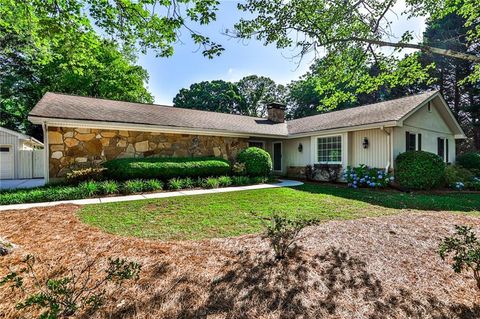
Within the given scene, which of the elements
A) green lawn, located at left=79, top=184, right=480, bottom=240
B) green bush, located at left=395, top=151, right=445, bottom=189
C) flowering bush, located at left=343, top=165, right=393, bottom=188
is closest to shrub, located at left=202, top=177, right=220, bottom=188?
green lawn, located at left=79, top=184, right=480, bottom=240

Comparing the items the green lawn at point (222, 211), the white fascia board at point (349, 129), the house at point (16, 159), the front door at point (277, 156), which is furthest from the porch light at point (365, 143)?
the house at point (16, 159)

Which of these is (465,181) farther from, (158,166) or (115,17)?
(115,17)

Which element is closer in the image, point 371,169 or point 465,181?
point 371,169

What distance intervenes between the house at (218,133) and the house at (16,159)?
5972 mm

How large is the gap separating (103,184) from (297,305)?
7267 millimetres

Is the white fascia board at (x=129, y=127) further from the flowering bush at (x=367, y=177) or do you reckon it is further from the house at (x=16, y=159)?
the house at (x=16, y=159)

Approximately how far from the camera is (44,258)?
2.62 metres

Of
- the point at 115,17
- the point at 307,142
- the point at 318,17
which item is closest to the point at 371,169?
the point at 307,142

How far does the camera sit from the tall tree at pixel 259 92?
34.5 metres

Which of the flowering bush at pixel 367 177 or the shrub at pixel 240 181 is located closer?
the flowering bush at pixel 367 177

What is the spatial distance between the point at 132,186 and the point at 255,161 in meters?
5.44

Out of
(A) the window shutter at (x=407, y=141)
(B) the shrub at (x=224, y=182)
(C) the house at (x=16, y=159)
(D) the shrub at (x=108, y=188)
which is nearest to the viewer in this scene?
(D) the shrub at (x=108, y=188)

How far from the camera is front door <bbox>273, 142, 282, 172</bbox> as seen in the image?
14.2m

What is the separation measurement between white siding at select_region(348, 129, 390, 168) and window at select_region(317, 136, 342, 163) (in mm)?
542
